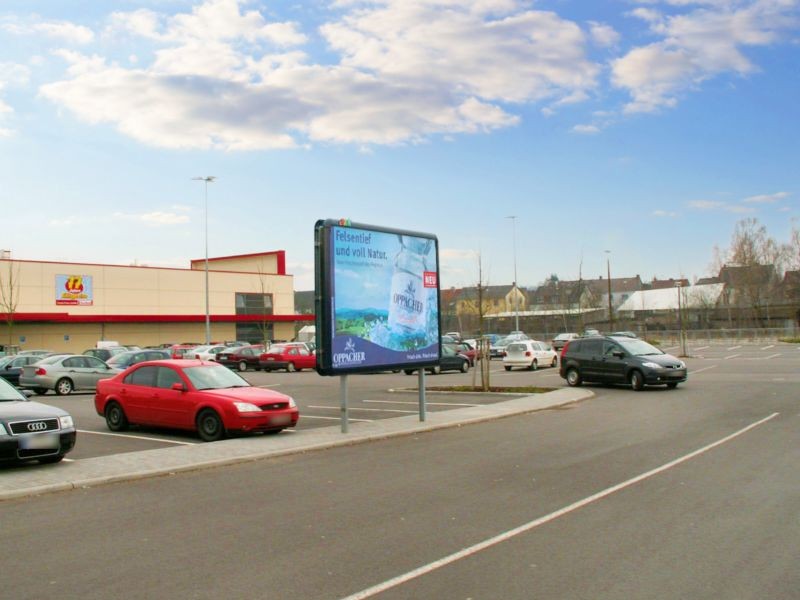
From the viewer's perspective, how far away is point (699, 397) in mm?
21172

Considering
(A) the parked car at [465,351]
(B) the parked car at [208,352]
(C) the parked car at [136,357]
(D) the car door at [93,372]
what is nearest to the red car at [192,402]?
(D) the car door at [93,372]

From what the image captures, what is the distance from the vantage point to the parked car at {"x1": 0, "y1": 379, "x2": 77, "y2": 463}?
1006 cm

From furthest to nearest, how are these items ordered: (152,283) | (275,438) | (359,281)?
(152,283)
(359,281)
(275,438)

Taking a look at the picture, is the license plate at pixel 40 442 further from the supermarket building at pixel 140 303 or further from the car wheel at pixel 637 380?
the supermarket building at pixel 140 303

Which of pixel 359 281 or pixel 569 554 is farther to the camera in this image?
pixel 359 281

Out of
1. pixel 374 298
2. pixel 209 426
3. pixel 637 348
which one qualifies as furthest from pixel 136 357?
pixel 637 348

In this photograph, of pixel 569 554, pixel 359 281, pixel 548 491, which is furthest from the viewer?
pixel 359 281

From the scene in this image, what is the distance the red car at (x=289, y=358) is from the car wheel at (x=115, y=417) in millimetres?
25097

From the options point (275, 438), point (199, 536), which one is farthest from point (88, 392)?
point (199, 536)

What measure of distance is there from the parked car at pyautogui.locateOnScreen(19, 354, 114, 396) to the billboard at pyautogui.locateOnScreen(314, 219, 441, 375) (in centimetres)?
1536

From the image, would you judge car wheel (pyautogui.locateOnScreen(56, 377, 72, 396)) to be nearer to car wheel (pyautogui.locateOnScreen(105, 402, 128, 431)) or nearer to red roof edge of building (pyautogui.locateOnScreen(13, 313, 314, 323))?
car wheel (pyautogui.locateOnScreen(105, 402, 128, 431))

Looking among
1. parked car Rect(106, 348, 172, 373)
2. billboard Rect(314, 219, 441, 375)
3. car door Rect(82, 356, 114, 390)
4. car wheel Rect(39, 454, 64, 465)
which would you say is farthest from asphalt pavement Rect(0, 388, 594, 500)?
parked car Rect(106, 348, 172, 373)

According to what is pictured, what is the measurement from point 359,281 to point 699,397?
11585mm

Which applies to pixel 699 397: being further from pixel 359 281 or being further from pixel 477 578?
pixel 477 578
